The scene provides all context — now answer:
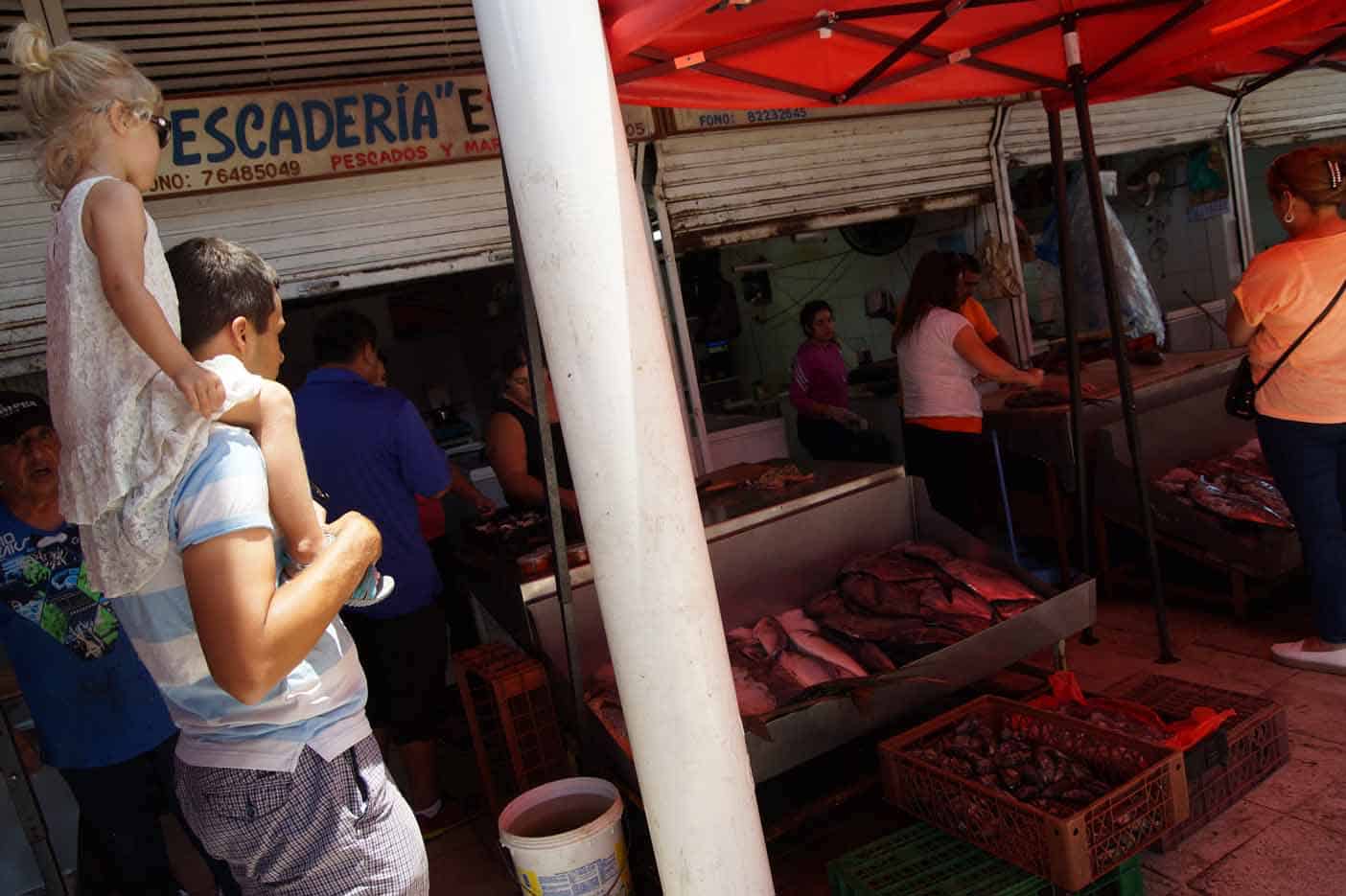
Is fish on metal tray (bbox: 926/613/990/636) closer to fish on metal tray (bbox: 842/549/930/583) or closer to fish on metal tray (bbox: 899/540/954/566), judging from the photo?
fish on metal tray (bbox: 842/549/930/583)

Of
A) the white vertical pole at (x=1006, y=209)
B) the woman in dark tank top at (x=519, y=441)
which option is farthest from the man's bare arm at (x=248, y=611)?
the white vertical pole at (x=1006, y=209)

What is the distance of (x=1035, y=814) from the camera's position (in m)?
2.90

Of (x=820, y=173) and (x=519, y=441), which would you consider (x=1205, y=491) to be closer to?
(x=820, y=173)

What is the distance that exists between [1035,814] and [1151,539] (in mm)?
2655

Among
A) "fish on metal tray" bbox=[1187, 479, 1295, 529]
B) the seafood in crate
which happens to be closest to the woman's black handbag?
"fish on metal tray" bbox=[1187, 479, 1295, 529]

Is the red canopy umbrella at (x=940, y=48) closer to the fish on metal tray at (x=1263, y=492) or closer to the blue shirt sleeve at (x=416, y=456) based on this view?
the blue shirt sleeve at (x=416, y=456)

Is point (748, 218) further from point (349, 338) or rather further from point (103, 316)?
point (103, 316)

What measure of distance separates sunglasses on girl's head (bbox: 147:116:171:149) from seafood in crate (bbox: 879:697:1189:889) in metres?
2.94

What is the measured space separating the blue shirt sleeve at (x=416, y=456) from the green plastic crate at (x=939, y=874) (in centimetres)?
234

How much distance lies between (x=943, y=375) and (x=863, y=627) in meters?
2.40

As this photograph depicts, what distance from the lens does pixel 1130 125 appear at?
9133 millimetres

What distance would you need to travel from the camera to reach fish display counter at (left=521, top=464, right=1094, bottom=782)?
3613mm

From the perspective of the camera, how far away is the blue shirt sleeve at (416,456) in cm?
417

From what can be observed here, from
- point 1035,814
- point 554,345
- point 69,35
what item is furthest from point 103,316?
point 69,35
